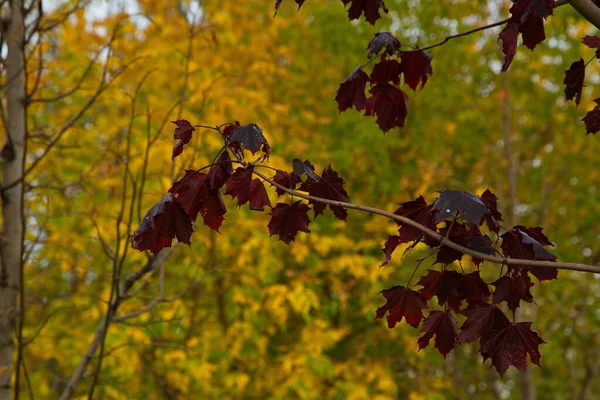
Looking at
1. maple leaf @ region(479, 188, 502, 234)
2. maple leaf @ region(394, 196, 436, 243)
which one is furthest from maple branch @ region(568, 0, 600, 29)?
maple leaf @ region(394, 196, 436, 243)

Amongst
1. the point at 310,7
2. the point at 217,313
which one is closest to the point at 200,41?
the point at 310,7

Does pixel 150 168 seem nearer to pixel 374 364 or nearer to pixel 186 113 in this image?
pixel 186 113

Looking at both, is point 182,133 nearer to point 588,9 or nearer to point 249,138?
point 249,138

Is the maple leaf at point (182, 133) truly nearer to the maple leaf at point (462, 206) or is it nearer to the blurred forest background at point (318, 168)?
the maple leaf at point (462, 206)

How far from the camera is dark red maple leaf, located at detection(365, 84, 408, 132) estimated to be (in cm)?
225

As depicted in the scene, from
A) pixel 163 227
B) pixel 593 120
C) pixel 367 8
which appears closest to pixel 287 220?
pixel 163 227

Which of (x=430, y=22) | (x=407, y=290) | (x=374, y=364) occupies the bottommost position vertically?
(x=407, y=290)

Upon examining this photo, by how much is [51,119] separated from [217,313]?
273cm

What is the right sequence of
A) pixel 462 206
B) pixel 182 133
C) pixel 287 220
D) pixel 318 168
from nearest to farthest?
pixel 462 206 → pixel 182 133 → pixel 287 220 → pixel 318 168

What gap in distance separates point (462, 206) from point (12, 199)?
2232 millimetres

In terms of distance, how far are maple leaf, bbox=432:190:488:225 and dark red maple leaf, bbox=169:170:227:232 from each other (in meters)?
0.53

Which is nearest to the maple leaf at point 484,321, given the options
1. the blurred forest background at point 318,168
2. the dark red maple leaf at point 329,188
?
the dark red maple leaf at point 329,188

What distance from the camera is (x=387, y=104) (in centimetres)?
226

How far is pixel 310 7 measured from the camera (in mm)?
7633
